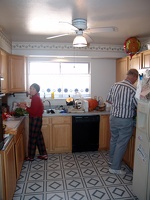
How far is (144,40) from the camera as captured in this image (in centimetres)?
376

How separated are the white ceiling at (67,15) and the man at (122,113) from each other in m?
0.75

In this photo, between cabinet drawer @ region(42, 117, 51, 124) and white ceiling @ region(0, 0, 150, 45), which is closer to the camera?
white ceiling @ region(0, 0, 150, 45)

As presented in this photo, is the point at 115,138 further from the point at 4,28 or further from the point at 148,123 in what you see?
the point at 4,28

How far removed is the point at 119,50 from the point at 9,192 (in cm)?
356

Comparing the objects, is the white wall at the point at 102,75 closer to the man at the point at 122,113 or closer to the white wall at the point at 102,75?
the white wall at the point at 102,75

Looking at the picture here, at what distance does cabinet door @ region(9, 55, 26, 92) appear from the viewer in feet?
11.8

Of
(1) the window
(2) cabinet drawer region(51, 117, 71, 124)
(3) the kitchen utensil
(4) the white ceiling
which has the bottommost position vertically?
(2) cabinet drawer region(51, 117, 71, 124)

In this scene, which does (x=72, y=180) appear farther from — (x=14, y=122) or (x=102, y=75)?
(x=102, y=75)

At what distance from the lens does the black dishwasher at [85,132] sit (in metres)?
3.83

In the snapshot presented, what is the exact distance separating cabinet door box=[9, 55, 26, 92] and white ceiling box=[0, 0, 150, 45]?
47cm

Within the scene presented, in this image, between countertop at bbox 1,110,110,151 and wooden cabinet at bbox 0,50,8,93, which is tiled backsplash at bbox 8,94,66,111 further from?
wooden cabinet at bbox 0,50,8,93

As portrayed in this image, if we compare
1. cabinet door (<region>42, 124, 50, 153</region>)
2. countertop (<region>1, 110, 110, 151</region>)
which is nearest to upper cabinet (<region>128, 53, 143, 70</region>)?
countertop (<region>1, 110, 110, 151</region>)

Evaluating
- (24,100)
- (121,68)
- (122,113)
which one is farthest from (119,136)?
(24,100)

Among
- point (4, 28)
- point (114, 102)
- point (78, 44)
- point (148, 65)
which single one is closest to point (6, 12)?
point (4, 28)
